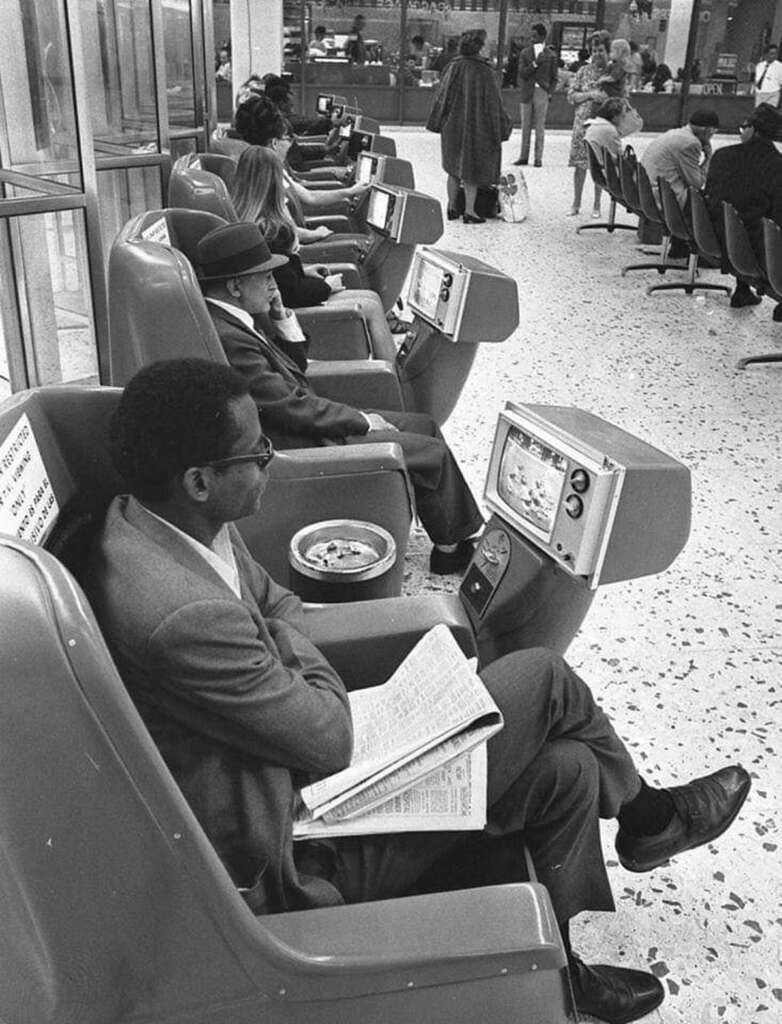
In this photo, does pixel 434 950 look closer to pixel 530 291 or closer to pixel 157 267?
pixel 157 267

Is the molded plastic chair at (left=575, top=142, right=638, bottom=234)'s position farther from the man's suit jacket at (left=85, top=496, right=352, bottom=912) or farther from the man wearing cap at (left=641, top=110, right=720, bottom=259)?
the man's suit jacket at (left=85, top=496, right=352, bottom=912)

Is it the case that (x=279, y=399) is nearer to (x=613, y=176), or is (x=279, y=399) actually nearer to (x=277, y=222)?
(x=277, y=222)

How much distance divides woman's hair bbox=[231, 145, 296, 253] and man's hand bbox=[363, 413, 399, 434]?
116cm

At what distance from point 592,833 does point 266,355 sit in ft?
5.15

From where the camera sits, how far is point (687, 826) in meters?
1.73

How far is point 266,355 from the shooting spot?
2598 mm

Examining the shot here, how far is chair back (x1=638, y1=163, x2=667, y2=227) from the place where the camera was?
6508 millimetres

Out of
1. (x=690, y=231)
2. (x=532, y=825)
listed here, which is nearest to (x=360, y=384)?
(x=532, y=825)

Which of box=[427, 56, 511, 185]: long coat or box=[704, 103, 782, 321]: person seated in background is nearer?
box=[704, 103, 782, 321]: person seated in background

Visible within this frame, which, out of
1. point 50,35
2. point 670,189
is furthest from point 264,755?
point 670,189

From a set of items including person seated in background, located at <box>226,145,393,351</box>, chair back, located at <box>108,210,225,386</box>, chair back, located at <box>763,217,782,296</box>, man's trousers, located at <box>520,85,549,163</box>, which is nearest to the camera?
chair back, located at <box>108,210,225,386</box>

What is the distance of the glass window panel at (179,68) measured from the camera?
5.88 metres

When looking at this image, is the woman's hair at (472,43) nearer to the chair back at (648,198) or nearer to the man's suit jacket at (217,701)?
the chair back at (648,198)

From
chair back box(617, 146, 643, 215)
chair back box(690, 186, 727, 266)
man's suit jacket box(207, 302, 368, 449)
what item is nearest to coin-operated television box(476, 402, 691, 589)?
man's suit jacket box(207, 302, 368, 449)
